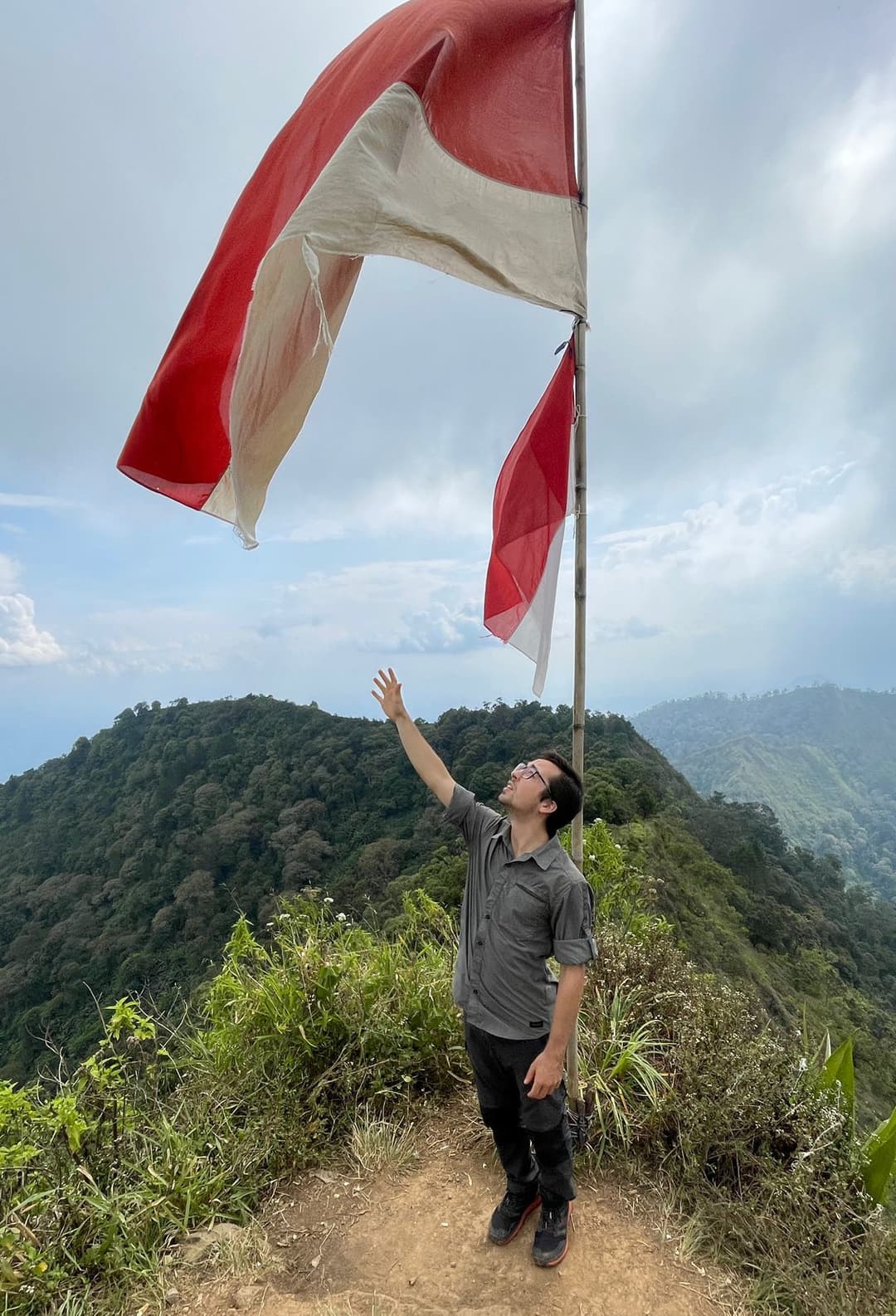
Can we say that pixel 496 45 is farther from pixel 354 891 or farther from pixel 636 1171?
pixel 354 891

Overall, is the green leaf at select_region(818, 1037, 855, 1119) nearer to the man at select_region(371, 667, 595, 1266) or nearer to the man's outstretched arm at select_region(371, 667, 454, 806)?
the man at select_region(371, 667, 595, 1266)

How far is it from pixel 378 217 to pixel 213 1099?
12.8 feet

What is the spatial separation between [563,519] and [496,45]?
1.78 meters

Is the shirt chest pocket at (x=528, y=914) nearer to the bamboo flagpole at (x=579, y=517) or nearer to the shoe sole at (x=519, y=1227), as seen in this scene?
the bamboo flagpole at (x=579, y=517)

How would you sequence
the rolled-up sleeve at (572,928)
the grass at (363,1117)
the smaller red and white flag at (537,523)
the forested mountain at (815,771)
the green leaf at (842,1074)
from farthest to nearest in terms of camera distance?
the forested mountain at (815,771), the green leaf at (842,1074), the smaller red and white flag at (537,523), the grass at (363,1117), the rolled-up sleeve at (572,928)

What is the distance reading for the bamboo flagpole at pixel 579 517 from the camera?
9.29 feet

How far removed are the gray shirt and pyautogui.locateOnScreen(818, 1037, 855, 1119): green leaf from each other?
1708mm

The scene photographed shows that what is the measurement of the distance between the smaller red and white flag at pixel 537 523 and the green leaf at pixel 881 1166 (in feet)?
7.61

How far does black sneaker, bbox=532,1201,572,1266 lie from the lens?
2732mm

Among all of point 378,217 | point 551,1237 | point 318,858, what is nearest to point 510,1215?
point 551,1237

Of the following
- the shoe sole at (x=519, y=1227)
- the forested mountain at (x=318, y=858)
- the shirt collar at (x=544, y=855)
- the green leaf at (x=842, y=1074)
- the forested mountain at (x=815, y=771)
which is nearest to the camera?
the shirt collar at (x=544, y=855)

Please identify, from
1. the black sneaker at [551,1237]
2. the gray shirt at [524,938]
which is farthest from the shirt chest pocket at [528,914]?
the black sneaker at [551,1237]

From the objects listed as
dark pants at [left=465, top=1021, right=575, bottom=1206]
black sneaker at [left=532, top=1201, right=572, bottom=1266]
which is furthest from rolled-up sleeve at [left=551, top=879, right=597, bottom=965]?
black sneaker at [left=532, top=1201, right=572, bottom=1266]

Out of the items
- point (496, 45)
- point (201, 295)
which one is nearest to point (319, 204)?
point (201, 295)
